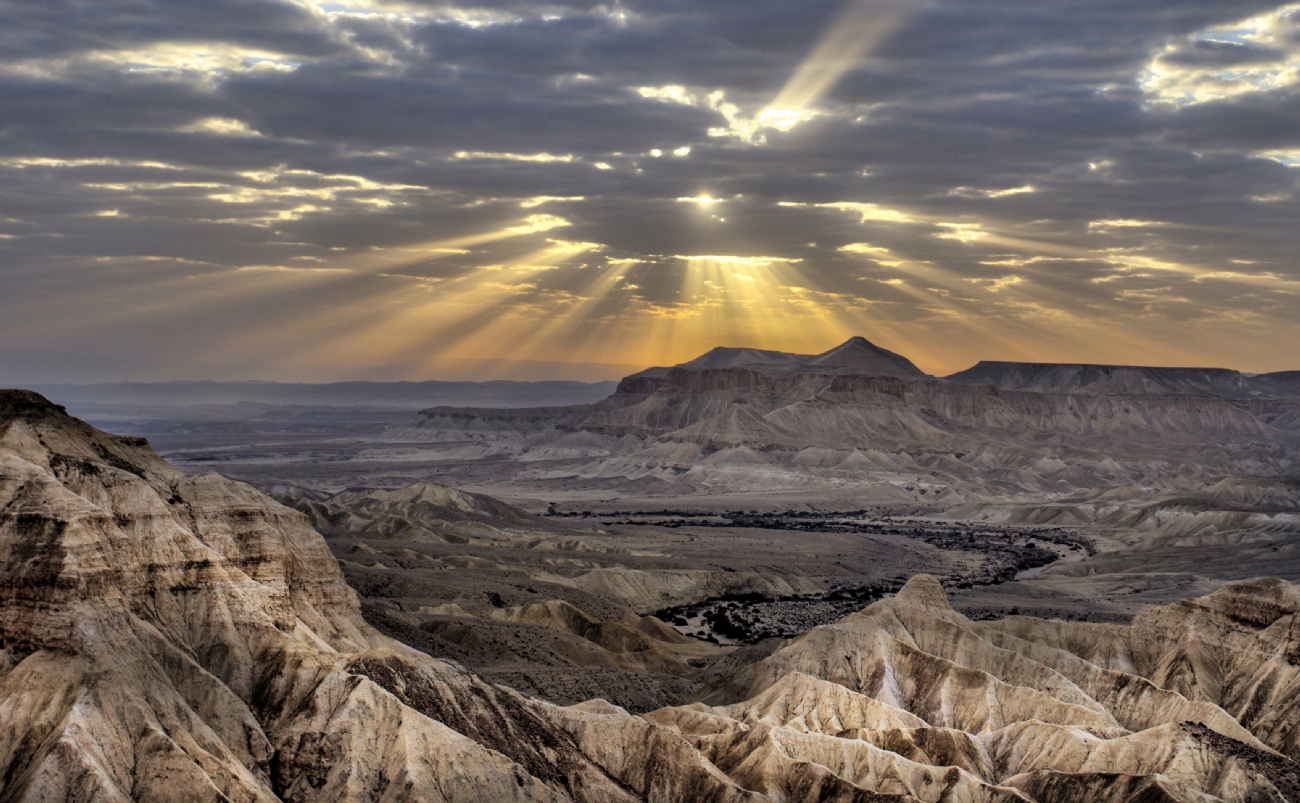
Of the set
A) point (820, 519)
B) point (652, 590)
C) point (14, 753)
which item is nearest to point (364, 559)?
point (652, 590)

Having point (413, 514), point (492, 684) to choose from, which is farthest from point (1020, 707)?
point (413, 514)

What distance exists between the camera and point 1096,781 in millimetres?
45438

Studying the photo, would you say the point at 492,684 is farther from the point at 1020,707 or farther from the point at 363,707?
the point at 1020,707

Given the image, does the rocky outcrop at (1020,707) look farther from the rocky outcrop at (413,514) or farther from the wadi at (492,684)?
the rocky outcrop at (413,514)

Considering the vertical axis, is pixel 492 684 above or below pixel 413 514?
above

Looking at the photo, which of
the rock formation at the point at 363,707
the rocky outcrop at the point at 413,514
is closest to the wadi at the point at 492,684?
the rock formation at the point at 363,707

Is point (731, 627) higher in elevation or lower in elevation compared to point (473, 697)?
lower

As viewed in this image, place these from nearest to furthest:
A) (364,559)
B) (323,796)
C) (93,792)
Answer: (93,792) → (323,796) → (364,559)

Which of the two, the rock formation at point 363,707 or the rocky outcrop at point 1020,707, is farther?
the rocky outcrop at point 1020,707

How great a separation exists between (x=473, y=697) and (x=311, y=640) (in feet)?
24.4

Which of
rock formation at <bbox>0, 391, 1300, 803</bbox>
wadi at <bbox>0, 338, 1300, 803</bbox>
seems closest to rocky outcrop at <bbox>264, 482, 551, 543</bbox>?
wadi at <bbox>0, 338, 1300, 803</bbox>

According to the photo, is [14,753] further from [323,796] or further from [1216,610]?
[1216,610]

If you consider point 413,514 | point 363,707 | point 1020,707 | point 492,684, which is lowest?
point 413,514

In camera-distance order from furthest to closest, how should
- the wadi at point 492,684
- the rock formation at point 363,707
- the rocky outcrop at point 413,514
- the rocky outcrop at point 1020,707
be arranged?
the rocky outcrop at point 413,514, the rocky outcrop at point 1020,707, the wadi at point 492,684, the rock formation at point 363,707
